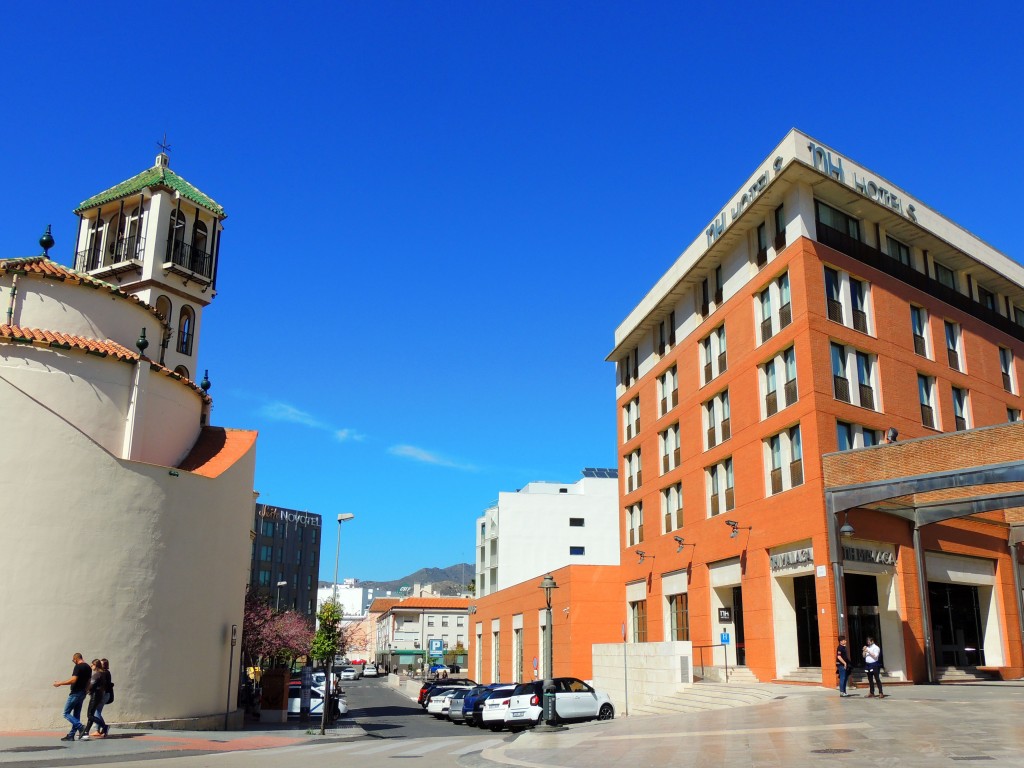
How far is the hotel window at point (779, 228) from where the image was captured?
3069 cm

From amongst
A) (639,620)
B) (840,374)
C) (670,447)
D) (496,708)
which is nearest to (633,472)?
(670,447)

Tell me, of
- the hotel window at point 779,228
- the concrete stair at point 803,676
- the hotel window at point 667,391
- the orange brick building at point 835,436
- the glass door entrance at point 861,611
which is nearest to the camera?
the concrete stair at point 803,676

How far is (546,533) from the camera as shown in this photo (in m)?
74.4

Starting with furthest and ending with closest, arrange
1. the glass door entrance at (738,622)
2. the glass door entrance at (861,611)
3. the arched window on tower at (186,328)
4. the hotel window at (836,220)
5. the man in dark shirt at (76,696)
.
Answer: the arched window on tower at (186,328)
the glass door entrance at (738,622)
the hotel window at (836,220)
the glass door entrance at (861,611)
the man in dark shirt at (76,696)

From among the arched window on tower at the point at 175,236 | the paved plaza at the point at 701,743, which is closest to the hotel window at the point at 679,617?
the paved plaza at the point at 701,743

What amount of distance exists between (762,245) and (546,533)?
46222 millimetres

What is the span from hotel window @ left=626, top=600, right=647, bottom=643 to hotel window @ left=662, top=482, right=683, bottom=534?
436cm

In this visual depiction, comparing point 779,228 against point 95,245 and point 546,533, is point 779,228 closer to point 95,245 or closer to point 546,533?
point 95,245

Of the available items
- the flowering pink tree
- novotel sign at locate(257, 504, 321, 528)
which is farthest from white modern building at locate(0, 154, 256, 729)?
novotel sign at locate(257, 504, 321, 528)

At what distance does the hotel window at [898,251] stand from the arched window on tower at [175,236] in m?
27.3

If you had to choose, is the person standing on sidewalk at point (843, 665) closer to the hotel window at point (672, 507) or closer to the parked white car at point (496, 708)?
the parked white car at point (496, 708)

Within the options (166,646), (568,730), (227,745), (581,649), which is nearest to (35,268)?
(166,646)

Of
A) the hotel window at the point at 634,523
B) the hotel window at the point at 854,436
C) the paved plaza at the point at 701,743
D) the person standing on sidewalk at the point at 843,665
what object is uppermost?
the hotel window at the point at 854,436

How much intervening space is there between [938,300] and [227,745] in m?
29.3
